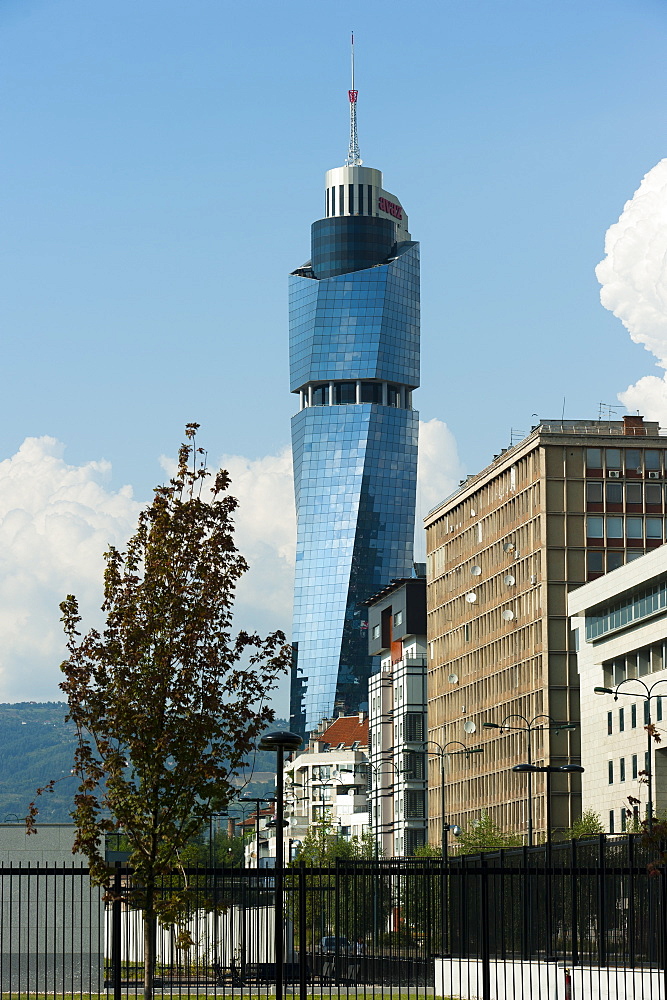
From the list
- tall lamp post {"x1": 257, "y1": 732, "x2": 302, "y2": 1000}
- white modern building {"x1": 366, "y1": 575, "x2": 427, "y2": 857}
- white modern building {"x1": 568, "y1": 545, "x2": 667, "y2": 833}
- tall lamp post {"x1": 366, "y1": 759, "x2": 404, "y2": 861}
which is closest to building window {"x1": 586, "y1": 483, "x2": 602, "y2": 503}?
white modern building {"x1": 568, "y1": 545, "x2": 667, "y2": 833}

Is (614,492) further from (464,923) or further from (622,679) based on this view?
(464,923)

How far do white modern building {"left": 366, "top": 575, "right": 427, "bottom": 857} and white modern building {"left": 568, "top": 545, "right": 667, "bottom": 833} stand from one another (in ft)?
209

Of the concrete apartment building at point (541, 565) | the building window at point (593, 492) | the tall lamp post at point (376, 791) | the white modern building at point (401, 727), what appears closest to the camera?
the concrete apartment building at point (541, 565)

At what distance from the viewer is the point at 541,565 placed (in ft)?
424

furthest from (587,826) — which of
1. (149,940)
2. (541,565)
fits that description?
(149,940)

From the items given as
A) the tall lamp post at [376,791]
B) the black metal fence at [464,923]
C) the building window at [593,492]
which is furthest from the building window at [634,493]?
the black metal fence at [464,923]

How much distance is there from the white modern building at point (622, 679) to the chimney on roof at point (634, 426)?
23.5 meters

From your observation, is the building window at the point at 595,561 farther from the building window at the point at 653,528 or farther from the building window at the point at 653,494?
the building window at the point at 653,494

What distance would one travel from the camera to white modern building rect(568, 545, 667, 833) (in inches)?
3787

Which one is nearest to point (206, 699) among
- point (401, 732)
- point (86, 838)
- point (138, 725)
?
point (138, 725)

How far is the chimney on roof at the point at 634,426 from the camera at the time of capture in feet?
442

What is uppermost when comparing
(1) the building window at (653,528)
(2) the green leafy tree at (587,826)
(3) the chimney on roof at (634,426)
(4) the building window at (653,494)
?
(3) the chimney on roof at (634,426)

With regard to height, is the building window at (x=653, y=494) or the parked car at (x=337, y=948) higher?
the building window at (x=653, y=494)

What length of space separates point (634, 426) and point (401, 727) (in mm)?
59645
